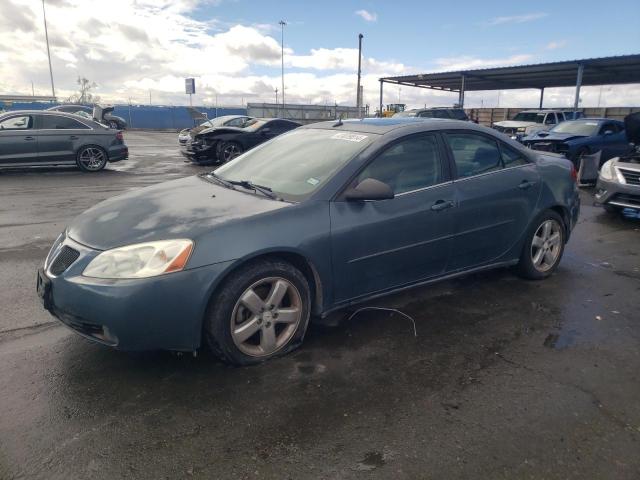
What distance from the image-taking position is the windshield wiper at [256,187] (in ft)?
11.0

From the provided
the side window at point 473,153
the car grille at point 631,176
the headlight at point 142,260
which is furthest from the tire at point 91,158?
the car grille at point 631,176

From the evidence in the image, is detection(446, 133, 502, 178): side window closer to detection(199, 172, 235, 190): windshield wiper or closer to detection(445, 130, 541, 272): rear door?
detection(445, 130, 541, 272): rear door

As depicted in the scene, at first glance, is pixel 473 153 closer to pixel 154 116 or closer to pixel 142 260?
pixel 142 260

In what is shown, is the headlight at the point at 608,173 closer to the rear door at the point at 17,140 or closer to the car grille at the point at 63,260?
the car grille at the point at 63,260

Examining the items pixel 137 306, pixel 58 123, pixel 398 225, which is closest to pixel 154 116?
pixel 58 123

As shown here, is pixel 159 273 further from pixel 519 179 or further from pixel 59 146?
pixel 59 146

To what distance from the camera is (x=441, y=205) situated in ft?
12.2

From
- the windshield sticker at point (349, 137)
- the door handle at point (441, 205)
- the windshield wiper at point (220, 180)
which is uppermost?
the windshield sticker at point (349, 137)

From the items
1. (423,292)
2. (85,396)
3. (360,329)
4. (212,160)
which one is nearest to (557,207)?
(423,292)

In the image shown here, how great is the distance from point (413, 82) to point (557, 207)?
94.4 ft

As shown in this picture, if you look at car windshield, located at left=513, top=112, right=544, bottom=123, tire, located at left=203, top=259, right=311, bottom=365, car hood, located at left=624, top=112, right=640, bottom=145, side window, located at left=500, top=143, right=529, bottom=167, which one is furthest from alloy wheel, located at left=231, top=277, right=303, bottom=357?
car windshield, located at left=513, top=112, right=544, bottom=123

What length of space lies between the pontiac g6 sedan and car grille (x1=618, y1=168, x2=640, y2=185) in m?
3.70

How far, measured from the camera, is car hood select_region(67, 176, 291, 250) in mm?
2855

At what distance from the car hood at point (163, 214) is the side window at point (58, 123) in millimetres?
9643
